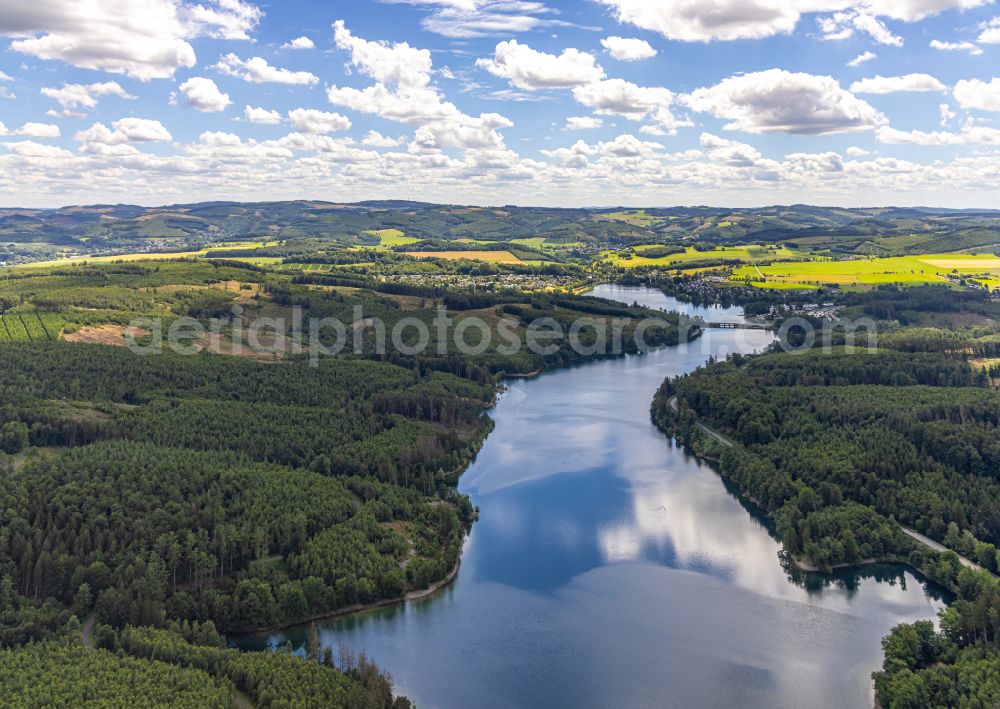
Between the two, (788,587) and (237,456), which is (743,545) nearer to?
(788,587)

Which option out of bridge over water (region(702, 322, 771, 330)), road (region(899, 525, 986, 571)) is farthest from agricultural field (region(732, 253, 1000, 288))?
road (region(899, 525, 986, 571))

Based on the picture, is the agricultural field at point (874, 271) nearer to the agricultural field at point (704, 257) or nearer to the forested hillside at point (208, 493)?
the agricultural field at point (704, 257)

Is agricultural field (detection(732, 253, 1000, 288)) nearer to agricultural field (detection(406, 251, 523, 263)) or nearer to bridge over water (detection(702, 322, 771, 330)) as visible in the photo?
bridge over water (detection(702, 322, 771, 330))

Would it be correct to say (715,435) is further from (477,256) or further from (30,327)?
(477,256)

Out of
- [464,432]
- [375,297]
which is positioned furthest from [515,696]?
[375,297]

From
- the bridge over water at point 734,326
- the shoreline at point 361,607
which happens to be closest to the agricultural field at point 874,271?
the bridge over water at point 734,326

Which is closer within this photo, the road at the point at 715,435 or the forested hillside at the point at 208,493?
the forested hillside at the point at 208,493

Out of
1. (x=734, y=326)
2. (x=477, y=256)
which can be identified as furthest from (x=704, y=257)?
(x=734, y=326)
